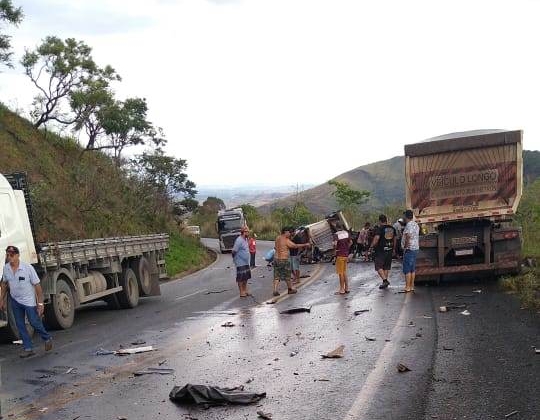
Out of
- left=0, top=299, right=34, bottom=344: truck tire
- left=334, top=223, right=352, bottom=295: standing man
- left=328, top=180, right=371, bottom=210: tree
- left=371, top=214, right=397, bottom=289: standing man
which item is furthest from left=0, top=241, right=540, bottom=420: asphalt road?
left=328, top=180, right=371, bottom=210: tree

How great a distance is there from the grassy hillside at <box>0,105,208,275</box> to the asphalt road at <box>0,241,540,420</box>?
45.3 feet

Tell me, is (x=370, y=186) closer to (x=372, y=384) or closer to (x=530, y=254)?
(x=530, y=254)

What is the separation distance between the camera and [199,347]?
916 centimetres

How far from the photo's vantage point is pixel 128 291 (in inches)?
622

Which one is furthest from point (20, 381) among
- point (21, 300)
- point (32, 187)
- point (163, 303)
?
point (32, 187)

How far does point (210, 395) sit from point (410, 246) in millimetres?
8779

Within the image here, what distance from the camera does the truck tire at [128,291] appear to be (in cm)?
1570

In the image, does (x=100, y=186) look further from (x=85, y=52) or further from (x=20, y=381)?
(x=20, y=381)

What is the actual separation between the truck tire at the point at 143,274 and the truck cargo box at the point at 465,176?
23.3 feet

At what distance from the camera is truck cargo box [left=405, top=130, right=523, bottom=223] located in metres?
14.7

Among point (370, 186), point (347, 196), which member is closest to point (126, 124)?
point (347, 196)

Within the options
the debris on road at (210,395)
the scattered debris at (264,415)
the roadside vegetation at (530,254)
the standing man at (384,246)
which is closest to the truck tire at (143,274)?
the standing man at (384,246)

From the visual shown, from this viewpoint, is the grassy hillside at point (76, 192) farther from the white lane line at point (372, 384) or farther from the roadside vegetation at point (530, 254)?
the white lane line at point (372, 384)

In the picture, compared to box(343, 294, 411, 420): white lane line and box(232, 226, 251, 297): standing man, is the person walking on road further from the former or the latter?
box(343, 294, 411, 420): white lane line
